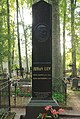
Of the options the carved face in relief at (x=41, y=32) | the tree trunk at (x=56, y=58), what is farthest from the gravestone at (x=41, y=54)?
the tree trunk at (x=56, y=58)

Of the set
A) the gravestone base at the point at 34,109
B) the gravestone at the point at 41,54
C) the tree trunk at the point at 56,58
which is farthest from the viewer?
the tree trunk at the point at 56,58

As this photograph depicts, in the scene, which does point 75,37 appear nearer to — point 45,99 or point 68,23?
point 68,23

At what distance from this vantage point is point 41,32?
9656 mm

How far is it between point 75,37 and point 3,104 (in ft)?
67.5

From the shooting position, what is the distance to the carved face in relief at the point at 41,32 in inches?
379

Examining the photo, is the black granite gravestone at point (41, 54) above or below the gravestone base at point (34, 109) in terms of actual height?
above

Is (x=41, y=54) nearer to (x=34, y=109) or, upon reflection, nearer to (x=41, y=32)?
(x=41, y=32)

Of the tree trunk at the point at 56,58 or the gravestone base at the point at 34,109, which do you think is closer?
the gravestone base at the point at 34,109

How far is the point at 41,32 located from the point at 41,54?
0.74 meters

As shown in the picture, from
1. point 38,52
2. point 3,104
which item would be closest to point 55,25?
point 38,52

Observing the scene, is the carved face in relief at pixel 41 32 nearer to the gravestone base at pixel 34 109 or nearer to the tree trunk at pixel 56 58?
the gravestone base at pixel 34 109

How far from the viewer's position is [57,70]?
51.9ft

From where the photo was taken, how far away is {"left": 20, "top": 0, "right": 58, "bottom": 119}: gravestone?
31.6 feet

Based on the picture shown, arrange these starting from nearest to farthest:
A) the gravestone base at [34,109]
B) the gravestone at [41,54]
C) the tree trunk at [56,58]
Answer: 1. the gravestone base at [34,109]
2. the gravestone at [41,54]
3. the tree trunk at [56,58]
